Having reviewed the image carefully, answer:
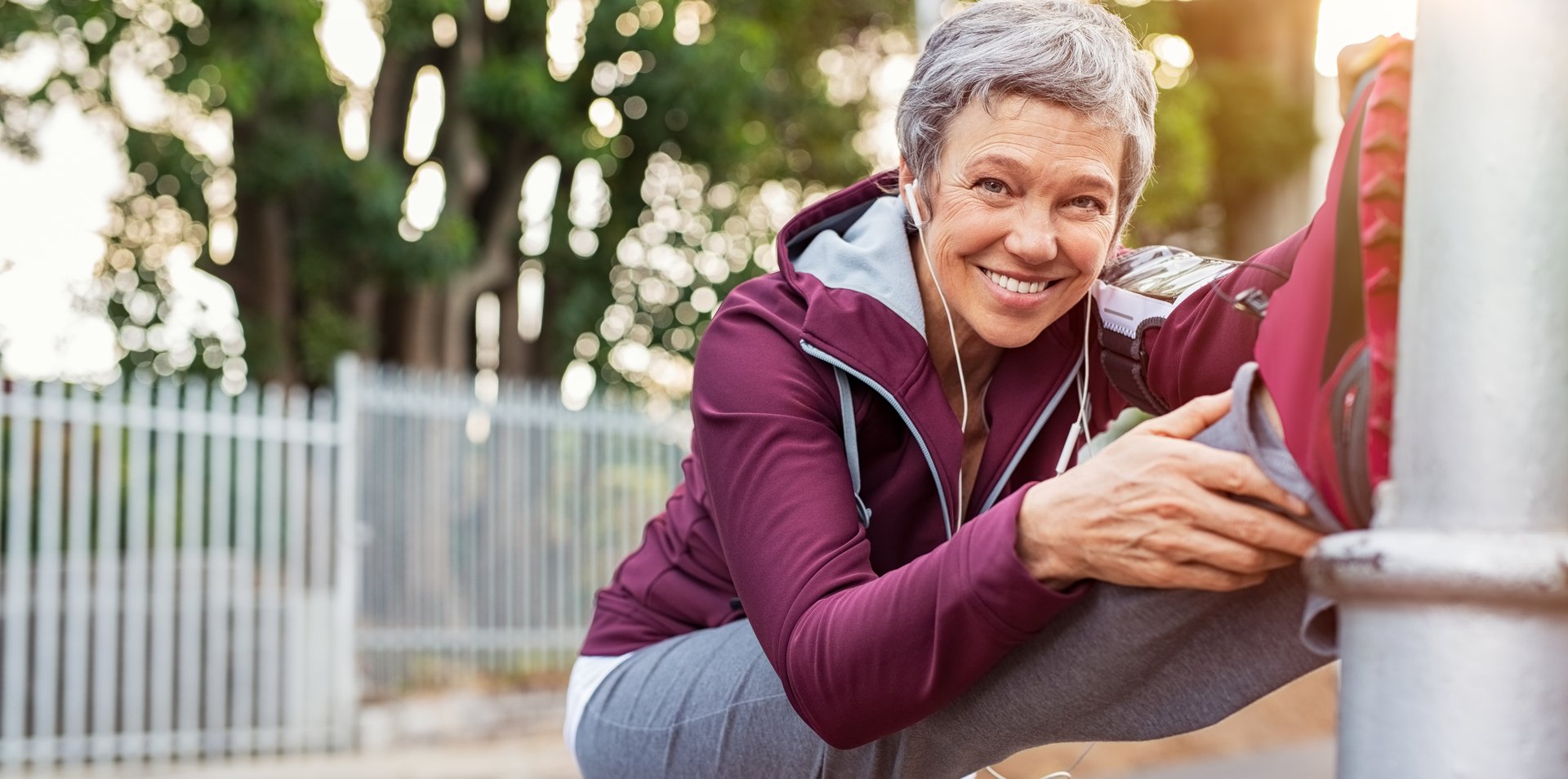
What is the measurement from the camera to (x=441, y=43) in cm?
1048

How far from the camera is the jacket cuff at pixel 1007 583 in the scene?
3.89 feet

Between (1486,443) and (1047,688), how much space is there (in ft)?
1.90

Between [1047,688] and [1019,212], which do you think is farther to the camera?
[1019,212]

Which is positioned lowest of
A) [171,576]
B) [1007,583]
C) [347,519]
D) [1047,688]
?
[171,576]

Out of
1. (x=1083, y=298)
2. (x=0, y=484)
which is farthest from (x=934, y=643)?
(x=0, y=484)

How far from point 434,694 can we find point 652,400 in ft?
12.1

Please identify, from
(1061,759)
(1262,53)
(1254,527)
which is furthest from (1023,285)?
(1262,53)

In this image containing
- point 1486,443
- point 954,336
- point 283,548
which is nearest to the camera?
point 1486,443

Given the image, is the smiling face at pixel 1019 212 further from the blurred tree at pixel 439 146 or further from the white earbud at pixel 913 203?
the blurred tree at pixel 439 146

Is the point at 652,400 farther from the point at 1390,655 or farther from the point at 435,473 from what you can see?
the point at 1390,655

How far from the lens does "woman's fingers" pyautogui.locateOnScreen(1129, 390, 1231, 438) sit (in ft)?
3.56

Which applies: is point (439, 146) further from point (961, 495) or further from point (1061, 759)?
point (961, 495)

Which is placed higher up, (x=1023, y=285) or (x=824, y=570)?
(x=1023, y=285)

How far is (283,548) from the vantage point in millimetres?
7652
